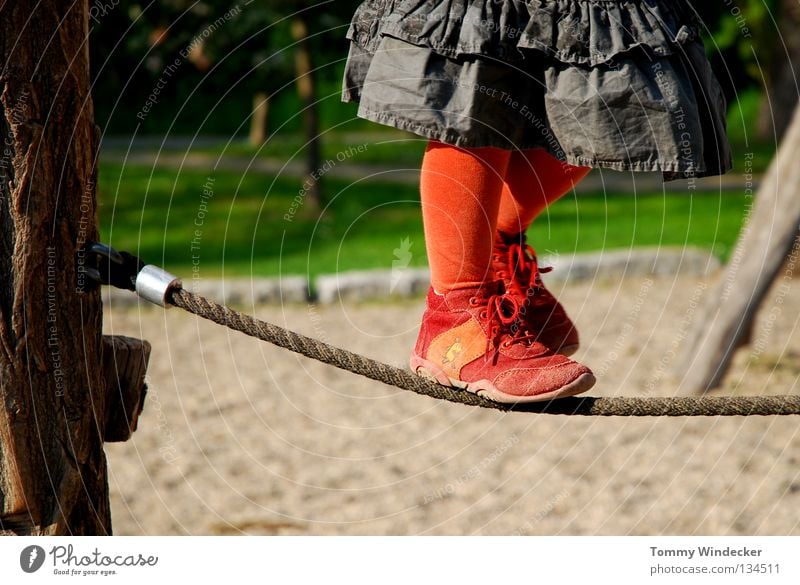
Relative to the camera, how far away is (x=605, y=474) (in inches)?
130

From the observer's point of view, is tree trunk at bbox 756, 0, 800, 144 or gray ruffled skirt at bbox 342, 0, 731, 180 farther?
tree trunk at bbox 756, 0, 800, 144

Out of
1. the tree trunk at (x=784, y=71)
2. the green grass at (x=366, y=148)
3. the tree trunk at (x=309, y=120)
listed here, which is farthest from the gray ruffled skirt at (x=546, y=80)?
the tree trunk at (x=784, y=71)

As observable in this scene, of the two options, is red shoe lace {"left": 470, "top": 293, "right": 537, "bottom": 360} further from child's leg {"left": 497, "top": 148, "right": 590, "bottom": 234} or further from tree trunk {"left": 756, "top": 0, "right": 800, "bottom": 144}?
tree trunk {"left": 756, "top": 0, "right": 800, "bottom": 144}

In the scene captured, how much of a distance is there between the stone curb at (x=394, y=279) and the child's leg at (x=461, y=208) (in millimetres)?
3470

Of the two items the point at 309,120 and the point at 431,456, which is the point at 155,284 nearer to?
the point at 431,456

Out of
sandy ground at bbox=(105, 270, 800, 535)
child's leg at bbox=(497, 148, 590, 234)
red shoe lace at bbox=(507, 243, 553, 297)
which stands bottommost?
A: sandy ground at bbox=(105, 270, 800, 535)

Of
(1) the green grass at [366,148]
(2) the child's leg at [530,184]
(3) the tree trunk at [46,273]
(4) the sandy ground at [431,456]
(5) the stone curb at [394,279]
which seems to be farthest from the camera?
(1) the green grass at [366,148]

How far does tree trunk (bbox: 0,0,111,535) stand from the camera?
1.38m

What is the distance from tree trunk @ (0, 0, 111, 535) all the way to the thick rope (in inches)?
6.2

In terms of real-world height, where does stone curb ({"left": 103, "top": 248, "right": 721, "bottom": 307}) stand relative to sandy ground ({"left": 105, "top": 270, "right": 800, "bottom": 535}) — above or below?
above

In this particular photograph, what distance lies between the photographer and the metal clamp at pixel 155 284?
1454mm

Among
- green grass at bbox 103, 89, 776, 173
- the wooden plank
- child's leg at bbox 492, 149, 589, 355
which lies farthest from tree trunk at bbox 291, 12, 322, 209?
the wooden plank

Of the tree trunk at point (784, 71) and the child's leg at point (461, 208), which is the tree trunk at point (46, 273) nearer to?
the child's leg at point (461, 208)

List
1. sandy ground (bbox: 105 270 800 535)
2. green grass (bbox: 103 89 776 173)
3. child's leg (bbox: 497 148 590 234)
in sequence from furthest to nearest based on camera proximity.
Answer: green grass (bbox: 103 89 776 173), sandy ground (bbox: 105 270 800 535), child's leg (bbox: 497 148 590 234)
